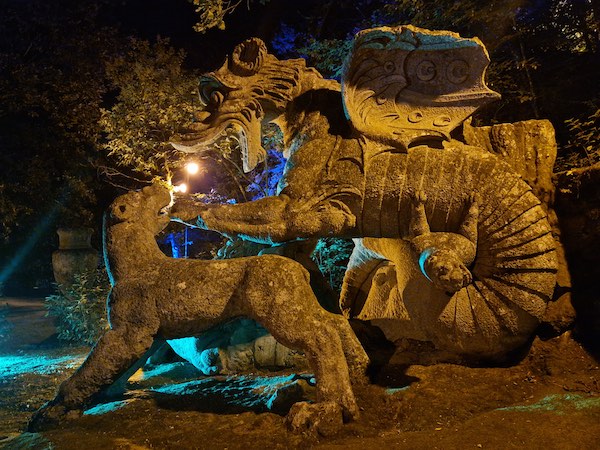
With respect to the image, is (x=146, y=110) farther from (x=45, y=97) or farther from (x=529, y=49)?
(x=529, y=49)

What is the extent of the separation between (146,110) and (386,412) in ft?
23.6

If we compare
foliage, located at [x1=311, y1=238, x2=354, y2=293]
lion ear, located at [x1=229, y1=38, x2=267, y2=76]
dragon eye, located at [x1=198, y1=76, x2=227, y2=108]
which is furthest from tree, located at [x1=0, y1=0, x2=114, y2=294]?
lion ear, located at [x1=229, y1=38, x2=267, y2=76]

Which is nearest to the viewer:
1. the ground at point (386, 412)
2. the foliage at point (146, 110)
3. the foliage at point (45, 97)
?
the ground at point (386, 412)

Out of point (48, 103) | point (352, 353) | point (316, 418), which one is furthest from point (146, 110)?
point (316, 418)

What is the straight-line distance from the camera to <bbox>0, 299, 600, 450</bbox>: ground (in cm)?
260

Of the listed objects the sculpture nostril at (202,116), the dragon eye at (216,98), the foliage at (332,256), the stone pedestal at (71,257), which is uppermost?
the dragon eye at (216,98)

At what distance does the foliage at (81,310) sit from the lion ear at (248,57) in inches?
222

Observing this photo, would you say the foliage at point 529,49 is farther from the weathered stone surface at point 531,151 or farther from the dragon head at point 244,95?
the dragon head at point 244,95

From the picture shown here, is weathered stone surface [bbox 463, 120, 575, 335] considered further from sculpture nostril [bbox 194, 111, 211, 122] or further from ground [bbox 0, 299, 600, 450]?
sculpture nostril [bbox 194, 111, 211, 122]

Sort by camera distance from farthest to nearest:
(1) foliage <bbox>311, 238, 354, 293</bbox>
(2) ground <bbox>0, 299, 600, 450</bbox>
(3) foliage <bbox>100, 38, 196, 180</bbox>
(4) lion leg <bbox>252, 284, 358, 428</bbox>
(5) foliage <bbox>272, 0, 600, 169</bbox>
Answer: (1) foliage <bbox>311, 238, 354, 293</bbox>
(3) foliage <bbox>100, 38, 196, 180</bbox>
(5) foliage <bbox>272, 0, 600, 169</bbox>
(4) lion leg <bbox>252, 284, 358, 428</bbox>
(2) ground <bbox>0, 299, 600, 450</bbox>

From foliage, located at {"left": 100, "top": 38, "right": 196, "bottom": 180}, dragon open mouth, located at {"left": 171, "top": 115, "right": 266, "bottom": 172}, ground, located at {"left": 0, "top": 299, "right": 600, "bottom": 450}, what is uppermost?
foliage, located at {"left": 100, "top": 38, "right": 196, "bottom": 180}

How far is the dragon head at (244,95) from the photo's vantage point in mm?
3834

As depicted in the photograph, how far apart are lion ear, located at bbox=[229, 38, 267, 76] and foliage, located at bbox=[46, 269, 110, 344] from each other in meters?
5.63

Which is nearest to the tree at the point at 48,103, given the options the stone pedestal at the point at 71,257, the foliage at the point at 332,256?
the stone pedestal at the point at 71,257
